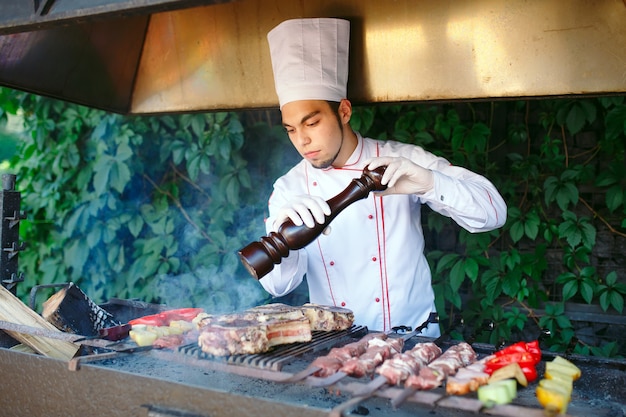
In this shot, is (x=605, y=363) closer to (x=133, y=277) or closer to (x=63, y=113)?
(x=133, y=277)

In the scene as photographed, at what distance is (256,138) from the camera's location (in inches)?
221

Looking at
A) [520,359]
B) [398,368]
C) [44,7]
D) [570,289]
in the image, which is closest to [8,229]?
[44,7]

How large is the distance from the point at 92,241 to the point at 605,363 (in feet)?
15.8

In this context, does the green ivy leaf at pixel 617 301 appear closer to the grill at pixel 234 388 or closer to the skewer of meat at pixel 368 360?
the grill at pixel 234 388

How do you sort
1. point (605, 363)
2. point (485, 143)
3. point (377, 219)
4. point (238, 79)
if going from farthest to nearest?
point (485, 143), point (238, 79), point (377, 219), point (605, 363)

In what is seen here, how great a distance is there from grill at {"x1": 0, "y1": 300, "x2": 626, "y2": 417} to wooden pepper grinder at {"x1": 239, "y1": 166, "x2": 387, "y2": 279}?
1.33ft

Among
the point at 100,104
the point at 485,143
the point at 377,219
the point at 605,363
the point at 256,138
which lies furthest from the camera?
the point at 256,138

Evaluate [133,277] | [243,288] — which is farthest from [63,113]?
[243,288]

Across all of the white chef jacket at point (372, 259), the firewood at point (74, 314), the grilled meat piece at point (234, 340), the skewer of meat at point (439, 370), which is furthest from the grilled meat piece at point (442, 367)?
the firewood at point (74, 314)

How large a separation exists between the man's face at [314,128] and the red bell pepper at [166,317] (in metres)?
1.20

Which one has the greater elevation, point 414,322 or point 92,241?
point 92,241

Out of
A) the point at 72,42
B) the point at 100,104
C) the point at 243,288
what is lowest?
the point at 243,288

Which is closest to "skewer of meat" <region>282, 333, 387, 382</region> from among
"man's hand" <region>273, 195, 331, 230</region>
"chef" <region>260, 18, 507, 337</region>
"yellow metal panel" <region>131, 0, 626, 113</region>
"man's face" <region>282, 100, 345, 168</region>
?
"man's hand" <region>273, 195, 331, 230</region>

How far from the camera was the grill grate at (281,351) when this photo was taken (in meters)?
2.28
